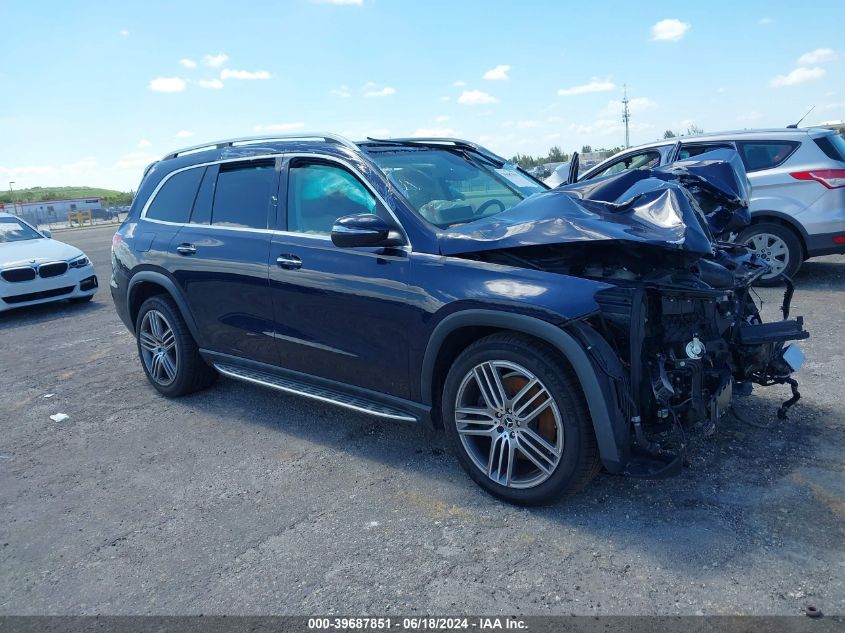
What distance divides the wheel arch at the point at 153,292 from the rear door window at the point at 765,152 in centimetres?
652

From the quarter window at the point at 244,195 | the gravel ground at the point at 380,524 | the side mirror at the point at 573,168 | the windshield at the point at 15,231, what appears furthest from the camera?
the windshield at the point at 15,231

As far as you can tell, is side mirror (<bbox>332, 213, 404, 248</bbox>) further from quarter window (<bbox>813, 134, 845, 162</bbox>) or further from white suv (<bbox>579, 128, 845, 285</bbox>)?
quarter window (<bbox>813, 134, 845, 162</bbox>)

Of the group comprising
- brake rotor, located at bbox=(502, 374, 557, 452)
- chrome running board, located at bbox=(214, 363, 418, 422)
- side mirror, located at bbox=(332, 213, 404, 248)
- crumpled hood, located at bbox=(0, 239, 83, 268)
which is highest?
side mirror, located at bbox=(332, 213, 404, 248)

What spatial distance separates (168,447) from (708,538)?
10.9 feet

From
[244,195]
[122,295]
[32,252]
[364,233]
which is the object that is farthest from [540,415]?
[32,252]

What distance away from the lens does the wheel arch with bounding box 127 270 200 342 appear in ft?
16.5

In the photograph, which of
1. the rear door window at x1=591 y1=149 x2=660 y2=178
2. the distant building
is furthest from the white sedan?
the distant building

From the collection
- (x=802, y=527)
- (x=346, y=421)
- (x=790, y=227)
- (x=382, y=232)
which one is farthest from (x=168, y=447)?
(x=790, y=227)

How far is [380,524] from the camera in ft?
10.8

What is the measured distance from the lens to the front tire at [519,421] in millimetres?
3064

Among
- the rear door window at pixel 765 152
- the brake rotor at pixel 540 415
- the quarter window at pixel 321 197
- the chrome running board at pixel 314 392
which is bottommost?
the chrome running board at pixel 314 392

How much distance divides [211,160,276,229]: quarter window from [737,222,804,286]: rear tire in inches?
230

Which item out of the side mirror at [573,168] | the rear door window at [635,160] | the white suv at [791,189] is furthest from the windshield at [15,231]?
the side mirror at [573,168]

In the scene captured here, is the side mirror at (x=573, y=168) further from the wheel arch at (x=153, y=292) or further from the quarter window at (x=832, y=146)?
the quarter window at (x=832, y=146)
